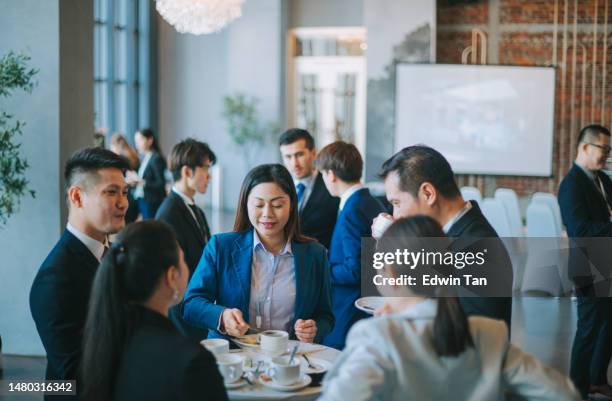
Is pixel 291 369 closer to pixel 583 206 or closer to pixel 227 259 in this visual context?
pixel 227 259

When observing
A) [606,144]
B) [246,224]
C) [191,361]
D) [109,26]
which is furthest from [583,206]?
[109,26]

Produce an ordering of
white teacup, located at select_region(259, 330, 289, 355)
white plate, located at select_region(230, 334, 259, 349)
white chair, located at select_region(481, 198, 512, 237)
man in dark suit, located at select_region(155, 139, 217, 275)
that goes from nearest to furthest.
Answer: white teacup, located at select_region(259, 330, 289, 355)
white plate, located at select_region(230, 334, 259, 349)
man in dark suit, located at select_region(155, 139, 217, 275)
white chair, located at select_region(481, 198, 512, 237)

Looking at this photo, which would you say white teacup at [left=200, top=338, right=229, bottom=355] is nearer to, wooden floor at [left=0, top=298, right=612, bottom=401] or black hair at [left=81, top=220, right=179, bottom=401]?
black hair at [left=81, top=220, right=179, bottom=401]

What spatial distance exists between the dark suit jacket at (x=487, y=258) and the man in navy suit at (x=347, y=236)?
5.42ft

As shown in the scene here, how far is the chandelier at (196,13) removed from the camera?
658cm

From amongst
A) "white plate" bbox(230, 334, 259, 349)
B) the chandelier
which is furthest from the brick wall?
"white plate" bbox(230, 334, 259, 349)

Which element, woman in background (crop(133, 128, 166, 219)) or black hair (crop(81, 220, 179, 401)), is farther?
woman in background (crop(133, 128, 166, 219))

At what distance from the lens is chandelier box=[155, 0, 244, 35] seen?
6.58m

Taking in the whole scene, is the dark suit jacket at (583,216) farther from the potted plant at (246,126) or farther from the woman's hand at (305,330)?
the potted plant at (246,126)

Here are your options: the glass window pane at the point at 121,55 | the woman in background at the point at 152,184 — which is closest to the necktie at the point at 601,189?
the woman in background at the point at 152,184

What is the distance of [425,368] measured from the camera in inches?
80.4

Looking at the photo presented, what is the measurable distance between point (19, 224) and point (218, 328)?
3238 mm

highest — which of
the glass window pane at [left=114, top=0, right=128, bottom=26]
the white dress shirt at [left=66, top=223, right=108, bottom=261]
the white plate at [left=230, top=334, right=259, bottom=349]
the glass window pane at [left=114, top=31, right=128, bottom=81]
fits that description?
the glass window pane at [left=114, top=0, right=128, bottom=26]

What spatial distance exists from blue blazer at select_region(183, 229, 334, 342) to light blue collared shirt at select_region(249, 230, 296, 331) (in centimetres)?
3
